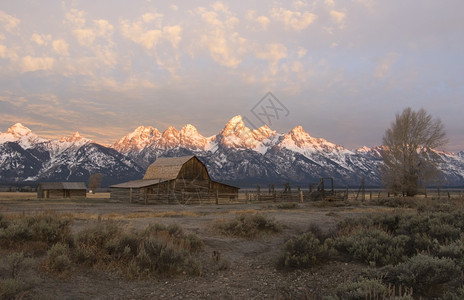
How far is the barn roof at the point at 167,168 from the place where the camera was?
43.4m

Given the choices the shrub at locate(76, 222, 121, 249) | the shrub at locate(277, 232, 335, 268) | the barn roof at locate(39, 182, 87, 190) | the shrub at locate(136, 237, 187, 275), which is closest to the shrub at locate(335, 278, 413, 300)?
the shrub at locate(277, 232, 335, 268)

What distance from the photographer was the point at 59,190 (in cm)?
6397

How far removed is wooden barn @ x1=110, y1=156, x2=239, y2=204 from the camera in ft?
127

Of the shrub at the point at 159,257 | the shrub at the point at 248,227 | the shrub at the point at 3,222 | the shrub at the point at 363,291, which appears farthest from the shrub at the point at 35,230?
the shrub at the point at 363,291

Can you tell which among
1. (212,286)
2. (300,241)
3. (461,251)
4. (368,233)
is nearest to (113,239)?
(212,286)

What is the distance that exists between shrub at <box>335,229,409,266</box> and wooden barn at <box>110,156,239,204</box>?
2919cm

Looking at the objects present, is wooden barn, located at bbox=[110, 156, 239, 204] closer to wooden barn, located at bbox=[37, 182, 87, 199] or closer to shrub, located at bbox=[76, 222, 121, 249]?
wooden barn, located at bbox=[37, 182, 87, 199]

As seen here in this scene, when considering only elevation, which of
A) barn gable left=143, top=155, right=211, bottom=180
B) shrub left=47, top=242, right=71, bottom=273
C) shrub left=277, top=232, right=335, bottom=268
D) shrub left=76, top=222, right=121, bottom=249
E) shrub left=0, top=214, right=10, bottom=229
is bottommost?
shrub left=277, top=232, right=335, bottom=268

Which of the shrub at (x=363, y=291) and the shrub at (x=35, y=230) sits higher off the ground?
the shrub at (x=35, y=230)

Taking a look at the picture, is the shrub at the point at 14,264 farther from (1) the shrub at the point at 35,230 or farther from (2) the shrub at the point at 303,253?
(2) the shrub at the point at 303,253

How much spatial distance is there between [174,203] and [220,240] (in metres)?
27.6

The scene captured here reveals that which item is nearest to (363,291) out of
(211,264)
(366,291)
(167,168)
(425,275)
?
(366,291)

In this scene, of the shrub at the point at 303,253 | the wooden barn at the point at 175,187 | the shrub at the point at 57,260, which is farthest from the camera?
the wooden barn at the point at 175,187

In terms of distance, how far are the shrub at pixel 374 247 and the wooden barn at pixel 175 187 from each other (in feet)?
95.8
